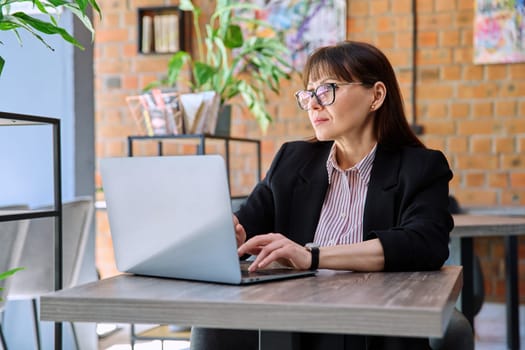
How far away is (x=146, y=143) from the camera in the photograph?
16.4ft

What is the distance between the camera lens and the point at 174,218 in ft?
4.48

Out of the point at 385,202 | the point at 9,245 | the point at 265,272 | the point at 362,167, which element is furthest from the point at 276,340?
the point at 9,245

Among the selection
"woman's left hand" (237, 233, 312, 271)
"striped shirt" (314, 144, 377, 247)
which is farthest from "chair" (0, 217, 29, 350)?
"woman's left hand" (237, 233, 312, 271)

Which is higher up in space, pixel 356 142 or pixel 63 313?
pixel 356 142

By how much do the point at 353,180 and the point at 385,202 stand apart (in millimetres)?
143

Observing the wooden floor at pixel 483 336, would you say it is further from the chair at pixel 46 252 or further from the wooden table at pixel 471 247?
the chair at pixel 46 252

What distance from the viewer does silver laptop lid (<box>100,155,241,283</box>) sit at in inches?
51.4

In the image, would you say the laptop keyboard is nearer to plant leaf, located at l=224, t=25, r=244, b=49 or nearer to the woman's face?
the woman's face

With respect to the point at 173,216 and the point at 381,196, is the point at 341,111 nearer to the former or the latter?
the point at 381,196

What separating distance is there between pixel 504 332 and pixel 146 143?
249 cm

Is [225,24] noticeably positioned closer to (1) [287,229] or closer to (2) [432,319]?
(1) [287,229]

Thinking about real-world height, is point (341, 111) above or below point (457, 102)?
below

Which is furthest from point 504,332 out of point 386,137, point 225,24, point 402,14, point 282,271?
point 282,271

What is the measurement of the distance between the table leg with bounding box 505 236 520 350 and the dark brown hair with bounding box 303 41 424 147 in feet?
6.20
